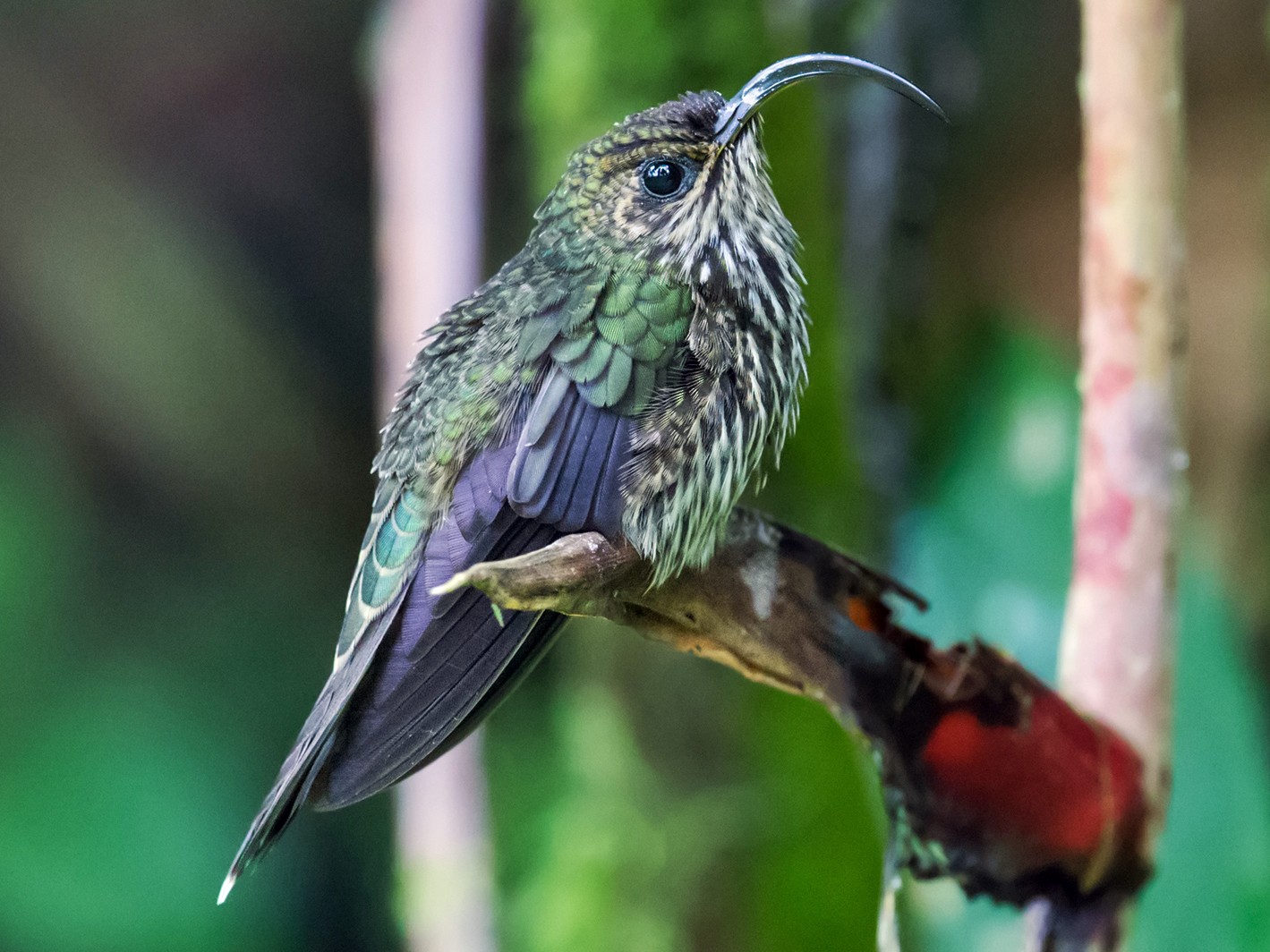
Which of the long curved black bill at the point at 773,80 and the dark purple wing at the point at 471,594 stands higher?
the long curved black bill at the point at 773,80

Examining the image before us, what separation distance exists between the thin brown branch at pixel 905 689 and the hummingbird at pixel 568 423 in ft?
0.21

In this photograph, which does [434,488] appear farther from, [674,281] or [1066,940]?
[1066,940]

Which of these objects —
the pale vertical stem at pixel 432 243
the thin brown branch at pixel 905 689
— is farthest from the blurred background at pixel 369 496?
the thin brown branch at pixel 905 689

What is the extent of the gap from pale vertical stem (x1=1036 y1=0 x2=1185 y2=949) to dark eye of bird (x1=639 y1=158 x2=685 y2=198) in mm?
468

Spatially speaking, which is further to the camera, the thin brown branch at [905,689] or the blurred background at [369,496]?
the blurred background at [369,496]

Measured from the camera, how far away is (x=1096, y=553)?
3.80 feet

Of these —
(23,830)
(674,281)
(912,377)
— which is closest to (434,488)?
(674,281)

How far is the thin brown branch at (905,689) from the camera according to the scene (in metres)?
1.02

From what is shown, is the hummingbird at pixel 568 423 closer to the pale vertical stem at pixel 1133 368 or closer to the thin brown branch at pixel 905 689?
the thin brown branch at pixel 905 689

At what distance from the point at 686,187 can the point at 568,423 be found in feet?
0.80

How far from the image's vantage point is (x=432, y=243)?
1.61 meters

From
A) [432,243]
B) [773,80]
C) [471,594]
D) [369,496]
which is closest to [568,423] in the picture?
[471,594]

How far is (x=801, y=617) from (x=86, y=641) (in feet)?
4.12

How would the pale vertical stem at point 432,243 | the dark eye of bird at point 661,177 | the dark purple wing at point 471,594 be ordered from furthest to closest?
1. the pale vertical stem at point 432,243
2. the dark eye of bird at point 661,177
3. the dark purple wing at point 471,594
